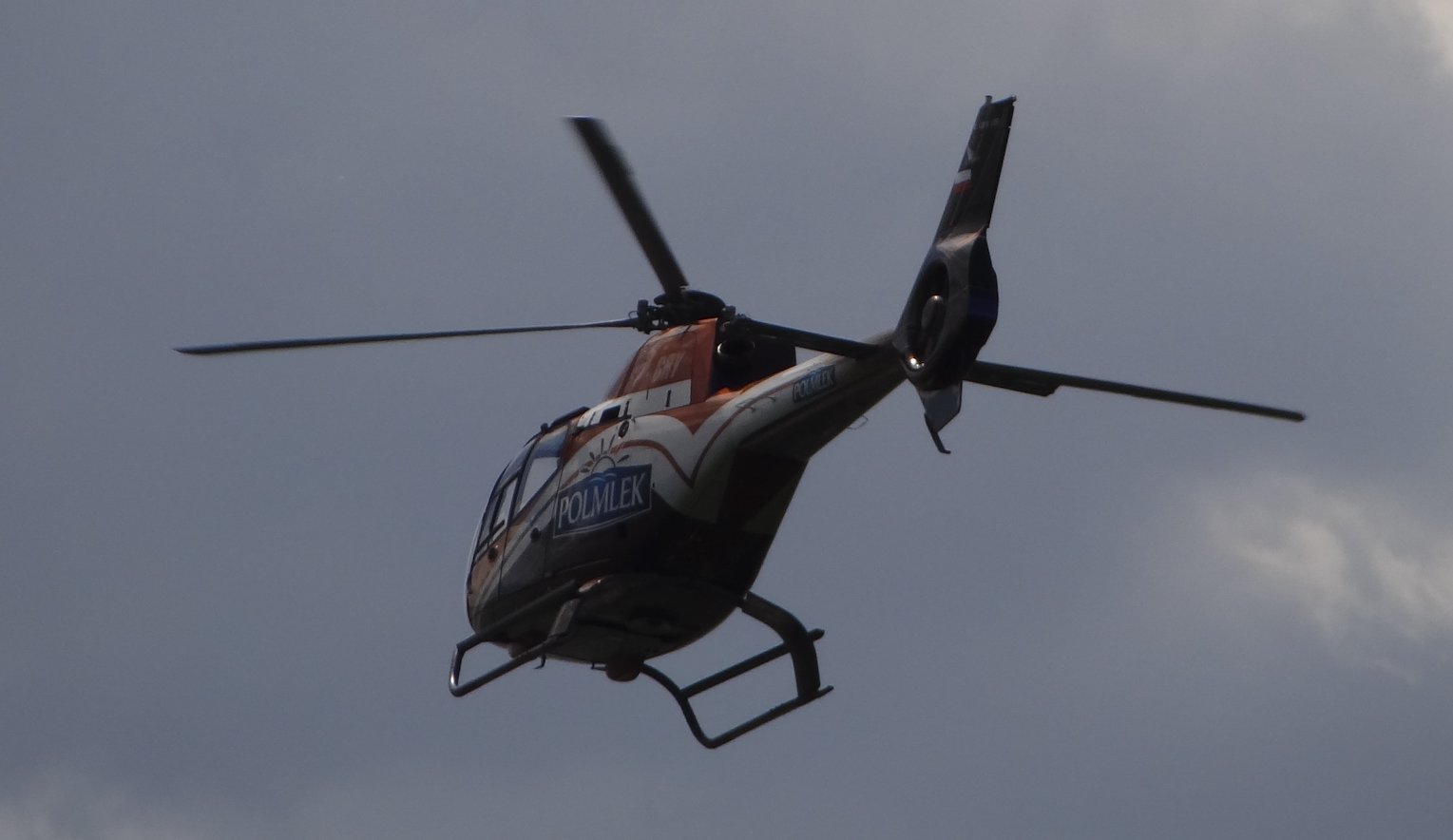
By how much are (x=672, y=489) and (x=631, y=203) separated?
3035 millimetres

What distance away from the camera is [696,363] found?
21219mm

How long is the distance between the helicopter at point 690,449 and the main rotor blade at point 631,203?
0.06ft

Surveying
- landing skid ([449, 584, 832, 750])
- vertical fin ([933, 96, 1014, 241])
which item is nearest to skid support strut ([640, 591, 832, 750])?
landing skid ([449, 584, 832, 750])

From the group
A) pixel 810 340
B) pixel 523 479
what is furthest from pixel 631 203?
pixel 523 479

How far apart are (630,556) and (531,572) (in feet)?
5.62

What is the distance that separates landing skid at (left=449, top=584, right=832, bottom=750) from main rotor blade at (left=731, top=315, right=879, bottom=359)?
393 centimetres

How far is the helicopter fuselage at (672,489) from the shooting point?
2006cm

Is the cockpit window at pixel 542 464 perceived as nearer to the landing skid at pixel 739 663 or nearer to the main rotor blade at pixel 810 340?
the landing skid at pixel 739 663

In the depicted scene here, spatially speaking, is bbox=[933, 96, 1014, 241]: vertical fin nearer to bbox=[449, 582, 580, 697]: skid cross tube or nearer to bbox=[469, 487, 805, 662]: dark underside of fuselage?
bbox=[469, 487, 805, 662]: dark underside of fuselage

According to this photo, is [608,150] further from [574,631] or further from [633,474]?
[574,631]

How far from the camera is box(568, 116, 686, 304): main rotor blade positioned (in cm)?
1817

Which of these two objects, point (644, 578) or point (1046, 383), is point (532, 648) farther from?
point (1046, 383)

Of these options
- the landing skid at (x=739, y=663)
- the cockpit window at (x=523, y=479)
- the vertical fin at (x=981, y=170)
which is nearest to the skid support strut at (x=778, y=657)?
the landing skid at (x=739, y=663)

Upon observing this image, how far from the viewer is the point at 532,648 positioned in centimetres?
2206
